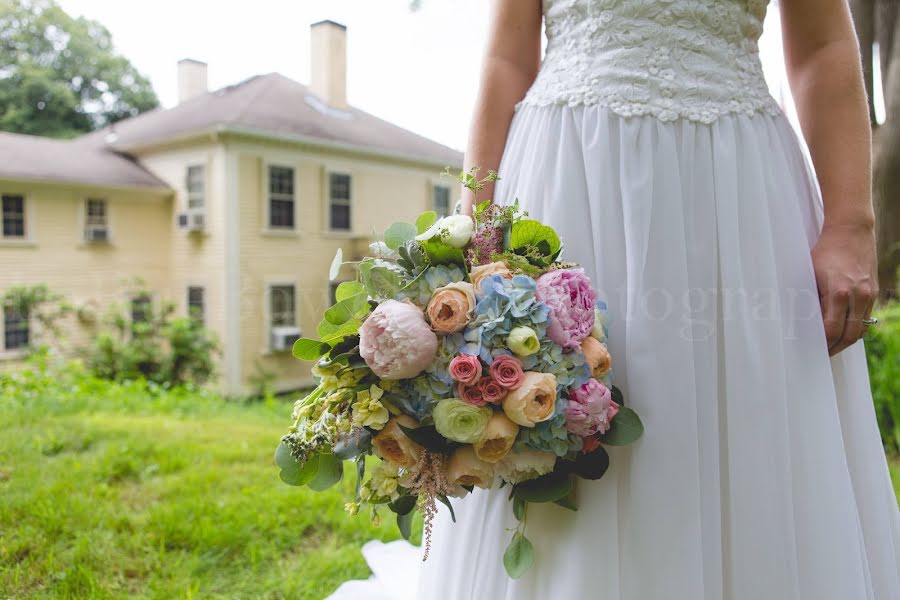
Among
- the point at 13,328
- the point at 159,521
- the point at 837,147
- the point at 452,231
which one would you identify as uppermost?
the point at 837,147

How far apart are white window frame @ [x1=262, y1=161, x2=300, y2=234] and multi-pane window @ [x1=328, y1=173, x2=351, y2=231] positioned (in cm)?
55

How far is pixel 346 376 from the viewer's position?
82 cm

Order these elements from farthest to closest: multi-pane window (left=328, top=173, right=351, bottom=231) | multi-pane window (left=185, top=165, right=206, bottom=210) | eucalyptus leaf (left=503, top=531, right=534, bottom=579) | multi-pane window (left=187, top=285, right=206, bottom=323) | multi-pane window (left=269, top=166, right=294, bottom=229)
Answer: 1. multi-pane window (left=328, top=173, right=351, bottom=231)
2. multi-pane window (left=269, top=166, right=294, bottom=229)
3. multi-pane window (left=185, top=165, right=206, bottom=210)
4. multi-pane window (left=187, top=285, right=206, bottom=323)
5. eucalyptus leaf (left=503, top=531, right=534, bottom=579)

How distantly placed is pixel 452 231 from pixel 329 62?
10.3 m

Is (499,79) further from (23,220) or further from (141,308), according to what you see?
(23,220)

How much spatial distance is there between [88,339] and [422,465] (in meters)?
9.50

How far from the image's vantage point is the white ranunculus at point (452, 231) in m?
0.83

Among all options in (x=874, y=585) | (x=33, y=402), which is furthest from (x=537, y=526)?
(x=33, y=402)

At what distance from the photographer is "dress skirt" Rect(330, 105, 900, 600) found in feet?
2.91

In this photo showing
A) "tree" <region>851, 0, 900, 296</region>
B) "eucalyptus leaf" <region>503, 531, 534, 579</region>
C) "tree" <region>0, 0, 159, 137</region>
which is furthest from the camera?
"tree" <region>0, 0, 159, 137</region>

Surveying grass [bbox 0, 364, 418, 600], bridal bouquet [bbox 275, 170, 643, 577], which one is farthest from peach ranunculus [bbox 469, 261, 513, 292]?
grass [bbox 0, 364, 418, 600]

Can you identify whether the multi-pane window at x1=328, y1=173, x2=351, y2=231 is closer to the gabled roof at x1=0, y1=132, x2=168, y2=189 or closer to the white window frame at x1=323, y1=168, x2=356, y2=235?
the white window frame at x1=323, y1=168, x2=356, y2=235

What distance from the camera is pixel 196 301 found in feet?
31.5

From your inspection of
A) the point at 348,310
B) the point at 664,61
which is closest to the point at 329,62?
the point at 664,61
